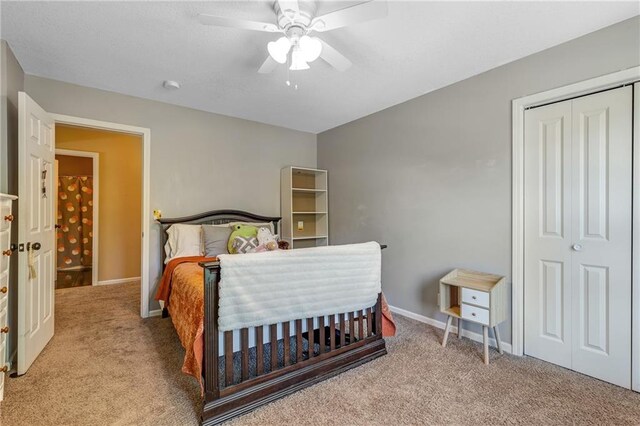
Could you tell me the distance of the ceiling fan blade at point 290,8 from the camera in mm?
1572

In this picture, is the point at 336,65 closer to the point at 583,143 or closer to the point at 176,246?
the point at 583,143

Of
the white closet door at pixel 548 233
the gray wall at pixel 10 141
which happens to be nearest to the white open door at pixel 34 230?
the gray wall at pixel 10 141

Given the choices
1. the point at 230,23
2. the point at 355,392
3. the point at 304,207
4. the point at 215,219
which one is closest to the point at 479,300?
the point at 355,392

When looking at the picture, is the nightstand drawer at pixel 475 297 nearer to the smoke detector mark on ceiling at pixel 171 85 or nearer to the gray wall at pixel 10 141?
the smoke detector mark on ceiling at pixel 171 85

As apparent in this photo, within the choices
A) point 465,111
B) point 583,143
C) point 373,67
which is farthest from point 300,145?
point 583,143

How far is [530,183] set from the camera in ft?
7.70

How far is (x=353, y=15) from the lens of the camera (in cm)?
155

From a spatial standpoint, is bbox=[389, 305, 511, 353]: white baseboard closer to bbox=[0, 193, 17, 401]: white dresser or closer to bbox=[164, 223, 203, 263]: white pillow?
bbox=[164, 223, 203, 263]: white pillow

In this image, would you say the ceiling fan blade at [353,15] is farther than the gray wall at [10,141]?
No

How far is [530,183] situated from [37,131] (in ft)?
13.2

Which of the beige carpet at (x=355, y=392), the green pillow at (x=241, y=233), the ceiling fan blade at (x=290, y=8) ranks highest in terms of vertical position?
the ceiling fan blade at (x=290, y=8)

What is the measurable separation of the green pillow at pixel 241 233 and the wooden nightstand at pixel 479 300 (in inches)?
80.9

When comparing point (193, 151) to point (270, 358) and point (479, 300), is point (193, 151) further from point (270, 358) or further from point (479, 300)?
point (479, 300)

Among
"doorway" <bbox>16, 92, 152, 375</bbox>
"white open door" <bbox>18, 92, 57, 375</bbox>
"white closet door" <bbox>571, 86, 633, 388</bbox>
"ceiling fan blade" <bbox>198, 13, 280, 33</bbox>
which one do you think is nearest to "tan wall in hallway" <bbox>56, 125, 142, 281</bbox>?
"doorway" <bbox>16, 92, 152, 375</bbox>
